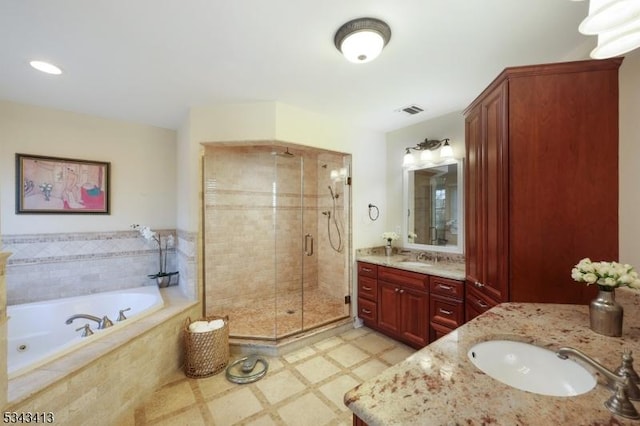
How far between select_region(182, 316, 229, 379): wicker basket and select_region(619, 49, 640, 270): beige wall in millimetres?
2903

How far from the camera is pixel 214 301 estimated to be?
130 inches

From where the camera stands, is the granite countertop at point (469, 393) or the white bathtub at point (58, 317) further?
the white bathtub at point (58, 317)

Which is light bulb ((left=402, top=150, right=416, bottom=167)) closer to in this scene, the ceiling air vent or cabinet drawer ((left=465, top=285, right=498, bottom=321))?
the ceiling air vent

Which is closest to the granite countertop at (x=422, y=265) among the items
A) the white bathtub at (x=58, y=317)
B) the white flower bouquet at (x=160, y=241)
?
the white bathtub at (x=58, y=317)

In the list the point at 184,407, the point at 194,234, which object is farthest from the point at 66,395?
the point at 194,234

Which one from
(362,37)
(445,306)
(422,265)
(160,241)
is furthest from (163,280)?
(362,37)

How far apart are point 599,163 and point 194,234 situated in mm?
3201

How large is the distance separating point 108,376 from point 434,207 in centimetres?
331

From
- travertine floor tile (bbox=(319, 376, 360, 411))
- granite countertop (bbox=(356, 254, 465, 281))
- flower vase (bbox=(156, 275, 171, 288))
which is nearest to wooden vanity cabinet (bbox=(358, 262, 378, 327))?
granite countertop (bbox=(356, 254, 465, 281))

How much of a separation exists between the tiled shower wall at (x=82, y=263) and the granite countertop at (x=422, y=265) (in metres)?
2.04

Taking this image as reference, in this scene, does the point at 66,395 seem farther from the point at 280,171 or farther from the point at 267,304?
the point at 280,171

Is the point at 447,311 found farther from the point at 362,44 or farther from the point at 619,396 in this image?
the point at 362,44

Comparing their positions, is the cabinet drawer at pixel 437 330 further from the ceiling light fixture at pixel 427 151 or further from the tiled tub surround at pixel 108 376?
the tiled tub surround at pixel 108 376

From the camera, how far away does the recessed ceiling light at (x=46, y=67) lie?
1.85 metres
